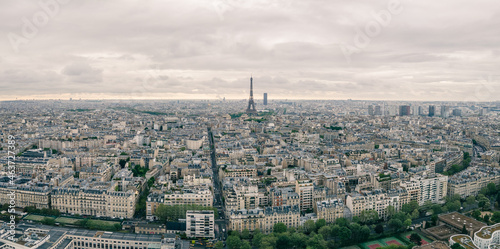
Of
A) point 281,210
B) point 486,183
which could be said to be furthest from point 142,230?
point 486,183

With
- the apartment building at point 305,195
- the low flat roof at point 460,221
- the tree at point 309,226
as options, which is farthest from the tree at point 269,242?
the low flat roof at point 460,221

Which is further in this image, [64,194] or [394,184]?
[394,184]

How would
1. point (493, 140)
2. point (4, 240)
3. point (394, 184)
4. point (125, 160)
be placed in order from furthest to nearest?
point (493, 140)
point (125, 160)
point (394, 184)
point (4, 240)

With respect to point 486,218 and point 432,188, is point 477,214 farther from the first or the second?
point 432,188

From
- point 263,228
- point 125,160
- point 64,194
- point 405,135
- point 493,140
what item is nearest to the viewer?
point 263,228

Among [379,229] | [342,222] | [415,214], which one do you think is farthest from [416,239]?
[342,222]

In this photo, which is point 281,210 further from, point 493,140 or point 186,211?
point 493,140

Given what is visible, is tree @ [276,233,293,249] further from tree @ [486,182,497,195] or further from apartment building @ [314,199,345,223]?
tree @ [486,182,497,195]

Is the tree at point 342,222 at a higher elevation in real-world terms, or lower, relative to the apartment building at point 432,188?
lower

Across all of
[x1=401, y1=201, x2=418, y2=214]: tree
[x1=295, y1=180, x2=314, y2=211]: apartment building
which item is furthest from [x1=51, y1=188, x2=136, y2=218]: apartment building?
[x1=401, y1=201, x2=418, y2=214]: tree

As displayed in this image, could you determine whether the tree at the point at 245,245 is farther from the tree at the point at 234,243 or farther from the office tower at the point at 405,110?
the office tower at the point at 405,110

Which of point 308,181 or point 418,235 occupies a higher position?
point 308,181
